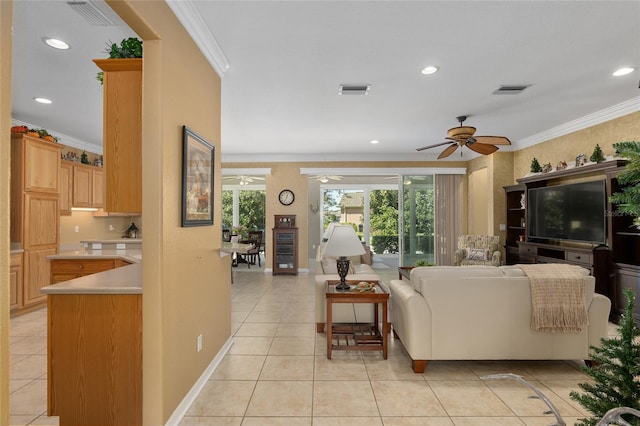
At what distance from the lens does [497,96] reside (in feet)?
13.3

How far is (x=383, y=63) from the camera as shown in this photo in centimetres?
315

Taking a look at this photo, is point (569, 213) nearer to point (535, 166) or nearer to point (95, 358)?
point (535, 166)

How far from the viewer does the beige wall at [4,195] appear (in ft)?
2.92

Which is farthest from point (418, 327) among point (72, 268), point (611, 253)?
point (72, 268)

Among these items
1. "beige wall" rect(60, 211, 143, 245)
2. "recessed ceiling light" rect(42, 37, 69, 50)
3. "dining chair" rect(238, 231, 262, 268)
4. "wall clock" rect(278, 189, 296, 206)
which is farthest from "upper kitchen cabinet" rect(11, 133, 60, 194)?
"dining chair" rect(238, 231, 262, 268)

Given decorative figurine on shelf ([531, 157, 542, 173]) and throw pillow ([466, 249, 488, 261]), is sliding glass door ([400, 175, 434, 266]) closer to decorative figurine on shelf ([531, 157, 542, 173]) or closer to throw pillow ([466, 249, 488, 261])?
throw pillow ([466, 249, 488, 261])

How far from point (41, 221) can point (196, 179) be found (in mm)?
3751

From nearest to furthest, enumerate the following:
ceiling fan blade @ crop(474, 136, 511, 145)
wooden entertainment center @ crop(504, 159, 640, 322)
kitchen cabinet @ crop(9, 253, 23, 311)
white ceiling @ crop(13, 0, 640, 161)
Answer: white ceiling @ crop(13, 0, 640, 161)
wooden entertainment center @ crop(504, 159, 640, 322)
ceiling fan blade @ crop(474, 136, 511, 145)
kitchen cabinet @ crop(9, 253, 23, 311)

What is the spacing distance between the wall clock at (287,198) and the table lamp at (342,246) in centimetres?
457

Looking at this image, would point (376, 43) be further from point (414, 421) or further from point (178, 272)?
point (414, 421)

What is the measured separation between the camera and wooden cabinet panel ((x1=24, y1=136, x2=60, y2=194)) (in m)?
4.44

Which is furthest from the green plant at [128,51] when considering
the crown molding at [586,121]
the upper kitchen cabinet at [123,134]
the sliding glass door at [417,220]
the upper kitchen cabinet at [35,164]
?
the sliding glass door at [417,220]

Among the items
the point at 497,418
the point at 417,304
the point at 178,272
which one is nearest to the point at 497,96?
the point at 417,304

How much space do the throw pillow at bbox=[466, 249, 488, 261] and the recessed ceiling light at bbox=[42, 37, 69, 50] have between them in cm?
649
